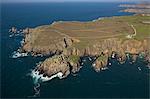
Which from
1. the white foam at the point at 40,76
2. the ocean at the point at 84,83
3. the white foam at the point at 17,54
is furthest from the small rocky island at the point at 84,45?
the ocean at the point at 84,83

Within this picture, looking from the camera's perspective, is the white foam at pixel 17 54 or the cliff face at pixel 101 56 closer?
the cliff face at pixel 101 56

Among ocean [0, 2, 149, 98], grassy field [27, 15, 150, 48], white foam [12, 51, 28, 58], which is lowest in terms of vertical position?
ocean [0, 2, 149, 98]

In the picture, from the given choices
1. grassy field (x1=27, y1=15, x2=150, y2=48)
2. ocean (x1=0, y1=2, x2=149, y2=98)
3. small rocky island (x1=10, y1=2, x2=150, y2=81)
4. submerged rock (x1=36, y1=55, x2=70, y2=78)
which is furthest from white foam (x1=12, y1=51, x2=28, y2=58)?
submerged rock (x1=36, y1=55, x2=70, y2=78)

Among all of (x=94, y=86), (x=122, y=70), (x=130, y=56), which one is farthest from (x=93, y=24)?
(x=94, y=86)

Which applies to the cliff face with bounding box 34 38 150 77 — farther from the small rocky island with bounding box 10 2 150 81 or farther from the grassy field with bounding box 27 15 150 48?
the grassy field with bounding box 27 15 150 48

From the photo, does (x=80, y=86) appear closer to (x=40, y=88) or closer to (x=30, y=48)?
(x=40, y=88)

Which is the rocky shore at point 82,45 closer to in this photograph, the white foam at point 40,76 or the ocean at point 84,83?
the white foam at point 40,76

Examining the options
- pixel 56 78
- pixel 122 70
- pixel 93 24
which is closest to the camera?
pixel 56 78

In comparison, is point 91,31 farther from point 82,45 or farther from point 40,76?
point 40,76
